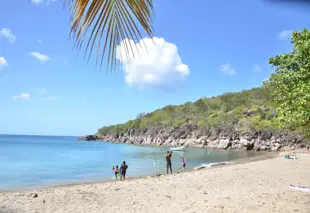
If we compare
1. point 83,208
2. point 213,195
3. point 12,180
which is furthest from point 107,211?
point 12,180

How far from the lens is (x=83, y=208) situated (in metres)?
10.6

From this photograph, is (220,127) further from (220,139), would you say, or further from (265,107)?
(265,107)

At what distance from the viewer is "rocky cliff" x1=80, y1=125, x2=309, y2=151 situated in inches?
2282

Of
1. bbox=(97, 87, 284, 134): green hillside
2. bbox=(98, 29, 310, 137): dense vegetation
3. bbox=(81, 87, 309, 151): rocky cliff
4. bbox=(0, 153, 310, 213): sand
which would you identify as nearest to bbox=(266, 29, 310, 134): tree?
bbox=(98, 29, 310, 137): dense vegetation

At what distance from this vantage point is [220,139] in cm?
7031

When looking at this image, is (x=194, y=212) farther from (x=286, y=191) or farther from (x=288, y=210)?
(x=286, y=191)

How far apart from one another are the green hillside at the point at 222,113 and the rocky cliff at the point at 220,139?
2.27 metres

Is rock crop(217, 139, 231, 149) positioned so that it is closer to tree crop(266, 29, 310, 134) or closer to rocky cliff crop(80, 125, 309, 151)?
rocky cliff crop(80, 125, 309, 151)

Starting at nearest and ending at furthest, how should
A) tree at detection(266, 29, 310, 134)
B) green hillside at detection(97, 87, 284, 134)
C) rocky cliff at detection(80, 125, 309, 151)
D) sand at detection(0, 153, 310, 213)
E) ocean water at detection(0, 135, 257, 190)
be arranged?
tree at detection(266, 29, 310, 134)
sand at detection(0, 153, 310, 213)
ocean water at detection(0, 135, 257, 190)
rocky cliff at detection(80, 125, 309, 151)
green hillside at detection(97, 87, 284, 134)

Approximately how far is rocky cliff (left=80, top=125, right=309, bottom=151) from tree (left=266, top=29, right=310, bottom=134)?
167 ft

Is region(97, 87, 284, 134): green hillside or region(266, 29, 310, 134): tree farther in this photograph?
region(97, 87, 284, 134): green hillside

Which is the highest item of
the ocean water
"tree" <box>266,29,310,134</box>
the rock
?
"tree" <box>266,29,310,134</box>

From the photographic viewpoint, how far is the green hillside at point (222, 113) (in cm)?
7125

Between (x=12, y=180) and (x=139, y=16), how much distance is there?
1064 inches
